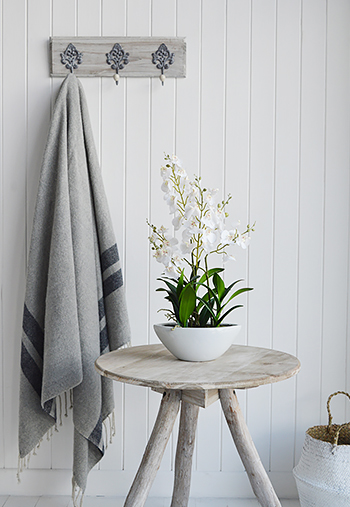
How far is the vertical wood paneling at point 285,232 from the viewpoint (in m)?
1.58

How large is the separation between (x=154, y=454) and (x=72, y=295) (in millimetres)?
494

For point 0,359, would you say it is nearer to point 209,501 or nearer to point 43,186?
point 43,186

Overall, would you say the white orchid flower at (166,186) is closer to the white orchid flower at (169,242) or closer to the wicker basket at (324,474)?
the white orchid flower at (169,242)

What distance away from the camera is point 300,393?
5.24 ft

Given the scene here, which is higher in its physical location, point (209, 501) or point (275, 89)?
point (275, 89)

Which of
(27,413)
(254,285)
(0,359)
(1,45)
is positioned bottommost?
(27,413)

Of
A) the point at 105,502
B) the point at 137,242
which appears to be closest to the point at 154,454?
the point at 105,502

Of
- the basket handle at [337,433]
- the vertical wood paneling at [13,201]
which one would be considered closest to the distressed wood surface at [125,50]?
the vertical wood paneling at [13,201]

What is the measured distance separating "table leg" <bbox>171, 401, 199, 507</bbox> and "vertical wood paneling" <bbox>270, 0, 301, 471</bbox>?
1.26ft

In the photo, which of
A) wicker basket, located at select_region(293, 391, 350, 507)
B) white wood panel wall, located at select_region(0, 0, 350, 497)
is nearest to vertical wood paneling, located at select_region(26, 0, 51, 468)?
white wood panel wall, located at select_region(0, 0, 350, 497)

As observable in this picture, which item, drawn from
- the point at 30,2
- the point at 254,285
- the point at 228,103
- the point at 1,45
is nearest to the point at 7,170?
the point at 1,45

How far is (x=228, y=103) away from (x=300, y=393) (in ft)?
3.27

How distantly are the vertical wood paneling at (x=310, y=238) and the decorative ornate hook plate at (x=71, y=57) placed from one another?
0.74 meters

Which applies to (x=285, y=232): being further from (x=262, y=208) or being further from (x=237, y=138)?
(x=237, y=138)
